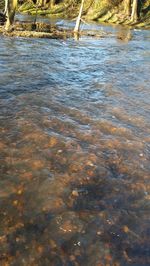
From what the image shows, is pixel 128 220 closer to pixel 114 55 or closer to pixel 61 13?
pixel 114 55

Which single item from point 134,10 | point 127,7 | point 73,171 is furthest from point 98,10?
point 73,171

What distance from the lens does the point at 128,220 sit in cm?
634

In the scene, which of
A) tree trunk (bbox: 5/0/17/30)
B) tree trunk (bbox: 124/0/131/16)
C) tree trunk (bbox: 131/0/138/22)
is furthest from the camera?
tree trunk (bbox: 124/0/131/16)

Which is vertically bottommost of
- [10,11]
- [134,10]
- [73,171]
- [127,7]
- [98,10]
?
[73,171]

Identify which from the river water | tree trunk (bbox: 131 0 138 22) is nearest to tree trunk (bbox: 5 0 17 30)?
the river water

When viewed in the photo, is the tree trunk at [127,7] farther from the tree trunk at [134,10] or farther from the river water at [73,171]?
the river water at [73,171]

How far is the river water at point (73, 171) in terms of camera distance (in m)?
5.64

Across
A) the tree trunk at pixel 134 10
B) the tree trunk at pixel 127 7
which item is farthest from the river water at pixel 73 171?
the tree trunk at pixel 127 7

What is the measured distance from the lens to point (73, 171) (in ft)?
25.4

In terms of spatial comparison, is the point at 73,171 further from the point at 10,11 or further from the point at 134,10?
the point at 134,10

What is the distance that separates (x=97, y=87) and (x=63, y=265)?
10.6m

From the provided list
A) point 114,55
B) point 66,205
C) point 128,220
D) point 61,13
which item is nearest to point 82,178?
point 66,205

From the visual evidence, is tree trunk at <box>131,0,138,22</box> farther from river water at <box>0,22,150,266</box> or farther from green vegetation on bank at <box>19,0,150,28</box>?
river water at <box>0,22,150,266</box>

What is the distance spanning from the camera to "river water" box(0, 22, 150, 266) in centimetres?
564
